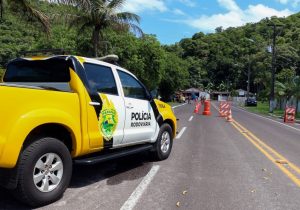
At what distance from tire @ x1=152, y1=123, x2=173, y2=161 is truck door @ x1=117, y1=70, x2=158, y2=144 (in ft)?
1.22

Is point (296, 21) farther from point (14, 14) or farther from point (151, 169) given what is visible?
point (151, 169)

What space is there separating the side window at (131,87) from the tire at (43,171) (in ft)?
7.11

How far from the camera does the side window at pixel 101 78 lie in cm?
683

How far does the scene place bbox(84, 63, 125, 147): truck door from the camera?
654 cm

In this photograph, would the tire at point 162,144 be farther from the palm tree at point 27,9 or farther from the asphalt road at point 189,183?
the palm tree at point 27,9

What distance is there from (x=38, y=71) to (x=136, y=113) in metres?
1.96

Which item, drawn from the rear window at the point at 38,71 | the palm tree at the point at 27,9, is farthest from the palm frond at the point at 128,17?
the rear window at the point at 38,71

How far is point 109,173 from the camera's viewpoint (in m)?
7.91

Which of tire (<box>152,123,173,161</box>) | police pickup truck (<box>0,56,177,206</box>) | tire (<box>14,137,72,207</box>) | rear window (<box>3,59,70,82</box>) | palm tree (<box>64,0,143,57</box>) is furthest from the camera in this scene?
palm tree (<box>64,0,143,57</box>)

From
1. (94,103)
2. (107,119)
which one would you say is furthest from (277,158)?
(94,103)

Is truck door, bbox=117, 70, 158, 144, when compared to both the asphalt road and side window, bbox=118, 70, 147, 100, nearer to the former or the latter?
side window, bbox=118, 70, 147, 100

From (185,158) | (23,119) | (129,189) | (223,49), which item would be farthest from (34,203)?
(223,49)

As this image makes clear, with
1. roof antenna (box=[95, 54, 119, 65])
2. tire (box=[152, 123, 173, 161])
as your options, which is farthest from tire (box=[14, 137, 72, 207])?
tire (box=[152, 123, 173, 161])

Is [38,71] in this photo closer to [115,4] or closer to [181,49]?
[115,4]
